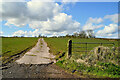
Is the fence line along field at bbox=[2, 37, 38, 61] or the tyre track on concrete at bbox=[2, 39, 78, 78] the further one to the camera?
the fence line along field at bbox=[2, 37, 38, 61]

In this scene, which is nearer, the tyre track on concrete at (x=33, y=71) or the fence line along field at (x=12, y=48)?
the tyre track on concrete at (x=33, y=71)

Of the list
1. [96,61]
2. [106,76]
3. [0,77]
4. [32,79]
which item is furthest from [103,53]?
[0,77]

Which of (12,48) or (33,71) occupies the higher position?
(12,48)

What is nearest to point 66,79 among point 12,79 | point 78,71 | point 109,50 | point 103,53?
point 78,71

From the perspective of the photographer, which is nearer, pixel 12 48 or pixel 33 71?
pixel 33 71

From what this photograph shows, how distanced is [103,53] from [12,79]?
674cm

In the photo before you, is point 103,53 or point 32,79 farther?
point 103,53

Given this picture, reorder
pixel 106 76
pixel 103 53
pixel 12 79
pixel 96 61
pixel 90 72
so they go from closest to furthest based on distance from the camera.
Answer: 1. pixel 12 79
2. pixel 106 76
3. pixel 90 72
4. pixel 96 61
5. pixel 103 53

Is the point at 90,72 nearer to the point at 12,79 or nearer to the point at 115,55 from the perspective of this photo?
the point at 115,55

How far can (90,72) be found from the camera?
5.30 m

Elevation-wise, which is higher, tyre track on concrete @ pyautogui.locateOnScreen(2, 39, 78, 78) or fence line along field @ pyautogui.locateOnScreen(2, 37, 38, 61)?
fence line along field @ pyautogui.locateOnScreen(2, 37, 38, 61)

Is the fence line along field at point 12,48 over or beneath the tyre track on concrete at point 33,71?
over

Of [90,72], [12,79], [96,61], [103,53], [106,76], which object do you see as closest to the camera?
[12,79]

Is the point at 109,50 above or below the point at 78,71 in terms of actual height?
above
